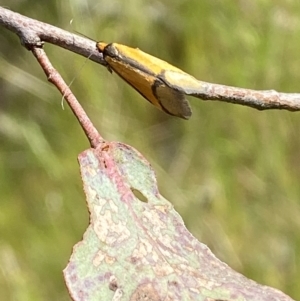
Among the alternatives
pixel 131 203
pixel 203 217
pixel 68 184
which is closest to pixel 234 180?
pixel 203 217

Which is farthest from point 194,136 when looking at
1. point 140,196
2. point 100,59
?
point 100,59

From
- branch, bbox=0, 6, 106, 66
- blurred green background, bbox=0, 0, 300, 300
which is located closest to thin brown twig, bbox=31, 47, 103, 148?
branch, bbox=0, 6, 106, 66

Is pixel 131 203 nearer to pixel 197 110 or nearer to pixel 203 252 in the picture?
pixel 203 252

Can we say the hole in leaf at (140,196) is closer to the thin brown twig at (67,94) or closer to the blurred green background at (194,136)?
the thin brown twig at (67,94)

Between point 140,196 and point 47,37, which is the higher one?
point 140,196

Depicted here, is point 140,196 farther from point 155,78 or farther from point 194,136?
point 194,136

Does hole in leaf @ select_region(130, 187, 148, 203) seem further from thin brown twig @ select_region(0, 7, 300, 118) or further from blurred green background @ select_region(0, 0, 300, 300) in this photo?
blurred green background @ select_region(0, 0, 300, 300)
